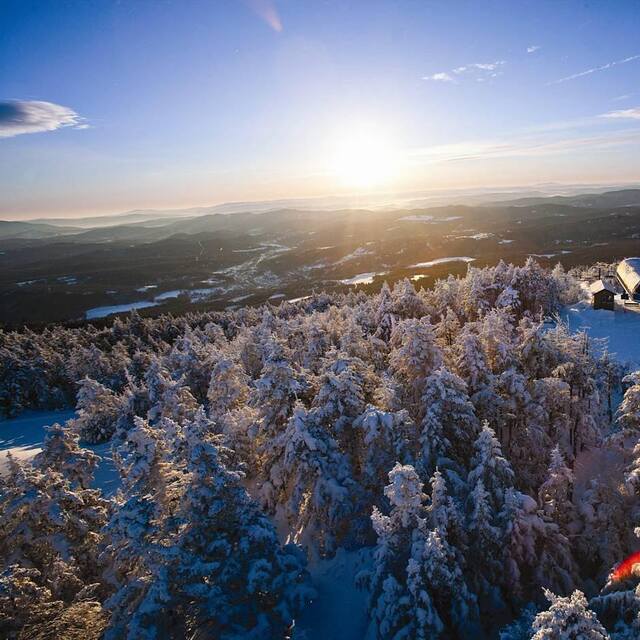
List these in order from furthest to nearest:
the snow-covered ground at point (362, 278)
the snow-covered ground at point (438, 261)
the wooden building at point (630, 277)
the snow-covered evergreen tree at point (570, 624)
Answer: the snow-covered ground at point (438, 261)
the snow-covered ground at point (362, 278)
the wooden building at point (630, 277)
the snow-covered evergreen tree at point (570, 624)

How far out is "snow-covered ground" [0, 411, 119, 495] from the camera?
105ft

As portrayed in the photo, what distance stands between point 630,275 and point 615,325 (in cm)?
1373

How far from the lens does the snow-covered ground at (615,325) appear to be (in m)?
30.5

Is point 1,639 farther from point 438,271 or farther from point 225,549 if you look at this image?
point 438,271

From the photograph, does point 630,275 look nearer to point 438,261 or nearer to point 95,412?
point 95,412

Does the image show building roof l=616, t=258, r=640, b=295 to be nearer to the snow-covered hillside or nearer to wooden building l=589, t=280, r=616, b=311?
wooden building l=589, t=280, r=616, b=311

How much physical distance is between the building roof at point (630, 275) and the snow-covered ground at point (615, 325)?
200 centimetres

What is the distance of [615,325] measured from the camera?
37062 millimetres

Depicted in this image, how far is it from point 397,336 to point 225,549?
16.8m

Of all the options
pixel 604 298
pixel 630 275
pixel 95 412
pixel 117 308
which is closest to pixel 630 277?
pixel 630 275

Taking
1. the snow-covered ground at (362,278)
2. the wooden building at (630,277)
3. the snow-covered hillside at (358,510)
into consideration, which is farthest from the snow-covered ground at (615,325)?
the snow-covered ground at (362,278)

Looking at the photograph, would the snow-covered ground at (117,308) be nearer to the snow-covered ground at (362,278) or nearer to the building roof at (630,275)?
the snow-covered ground at (362,278)

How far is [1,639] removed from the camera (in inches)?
410

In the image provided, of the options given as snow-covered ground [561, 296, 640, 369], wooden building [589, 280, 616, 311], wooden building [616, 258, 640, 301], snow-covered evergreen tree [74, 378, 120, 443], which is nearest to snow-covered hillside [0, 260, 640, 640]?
snow-covered ground [561, 296, 640, 369]
